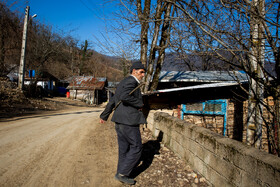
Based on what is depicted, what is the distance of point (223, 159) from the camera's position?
8.44ft

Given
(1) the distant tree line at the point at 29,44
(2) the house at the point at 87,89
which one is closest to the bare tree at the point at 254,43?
(1) the distant tree line at the point at 29,44

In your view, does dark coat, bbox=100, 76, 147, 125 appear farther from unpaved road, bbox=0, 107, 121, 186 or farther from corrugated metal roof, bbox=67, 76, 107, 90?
corrugated metal roof, bbox=67, 76, 107, 90

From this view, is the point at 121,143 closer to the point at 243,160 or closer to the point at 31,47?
the point at 243,160

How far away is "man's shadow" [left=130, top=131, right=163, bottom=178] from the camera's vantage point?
11.3ft

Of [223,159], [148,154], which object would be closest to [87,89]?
[148,154]

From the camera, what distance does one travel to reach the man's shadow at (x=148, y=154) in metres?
3.45

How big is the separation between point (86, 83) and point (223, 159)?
3148 centimetres

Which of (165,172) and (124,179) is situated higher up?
(124,179)

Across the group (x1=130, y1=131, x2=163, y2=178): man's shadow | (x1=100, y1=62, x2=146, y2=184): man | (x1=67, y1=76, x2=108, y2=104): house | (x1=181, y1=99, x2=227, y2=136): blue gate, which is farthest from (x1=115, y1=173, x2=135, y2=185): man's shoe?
(x1=67, y1=76, x2=108, y2=104): house

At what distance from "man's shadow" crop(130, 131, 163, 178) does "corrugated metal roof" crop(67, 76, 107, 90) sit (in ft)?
87.0

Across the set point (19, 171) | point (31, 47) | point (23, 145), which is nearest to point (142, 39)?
point (23, 145)

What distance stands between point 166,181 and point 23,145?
3451 millimetres

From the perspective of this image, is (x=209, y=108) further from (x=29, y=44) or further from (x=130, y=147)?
(x=29, y=44)

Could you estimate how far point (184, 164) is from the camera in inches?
145
